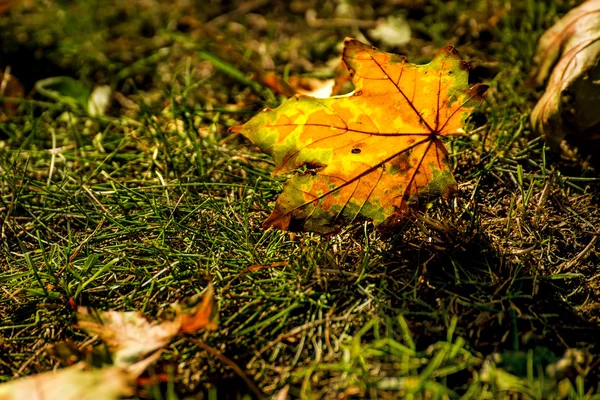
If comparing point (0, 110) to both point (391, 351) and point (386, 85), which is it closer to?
point (386, 85)

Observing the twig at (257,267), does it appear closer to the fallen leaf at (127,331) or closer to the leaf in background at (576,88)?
the fallen leaf at (127,331)

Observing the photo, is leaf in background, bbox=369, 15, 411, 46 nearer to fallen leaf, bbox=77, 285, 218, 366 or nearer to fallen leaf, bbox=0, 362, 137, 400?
fallen leaf, bbox=77, 285, 218, 366

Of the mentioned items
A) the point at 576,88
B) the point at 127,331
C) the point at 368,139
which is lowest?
the point at 127,331

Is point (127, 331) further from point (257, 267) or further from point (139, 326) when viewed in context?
point (257, 267)

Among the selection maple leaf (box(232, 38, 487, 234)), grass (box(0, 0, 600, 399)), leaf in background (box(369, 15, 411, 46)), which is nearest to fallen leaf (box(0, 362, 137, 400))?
grass (box(0, 0, 600, 399))

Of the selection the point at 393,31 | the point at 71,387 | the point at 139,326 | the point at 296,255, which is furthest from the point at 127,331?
the point at 393,31
